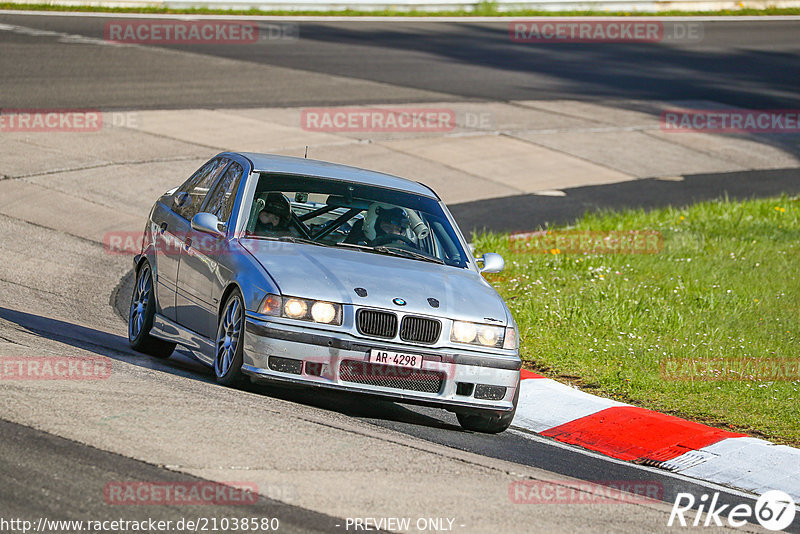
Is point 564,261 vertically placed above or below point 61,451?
below

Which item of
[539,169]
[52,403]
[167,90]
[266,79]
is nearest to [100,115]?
[167,90]

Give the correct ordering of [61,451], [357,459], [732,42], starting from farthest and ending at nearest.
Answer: [732,42], [357,459], [61,451]

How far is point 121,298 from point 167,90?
1186 centimetres

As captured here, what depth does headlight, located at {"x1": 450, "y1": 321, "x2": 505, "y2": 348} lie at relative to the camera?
7675mm

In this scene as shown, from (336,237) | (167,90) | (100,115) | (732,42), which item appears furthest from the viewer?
(732,42)

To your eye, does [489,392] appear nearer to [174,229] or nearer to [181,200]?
[174,229]

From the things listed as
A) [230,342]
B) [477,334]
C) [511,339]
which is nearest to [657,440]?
[511,339]

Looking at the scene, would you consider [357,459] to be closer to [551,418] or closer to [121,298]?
[551,418]

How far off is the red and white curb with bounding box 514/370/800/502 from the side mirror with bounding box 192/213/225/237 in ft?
8.34

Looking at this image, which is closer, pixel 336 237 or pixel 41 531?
pixel 41 531

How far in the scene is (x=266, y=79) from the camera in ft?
84.1

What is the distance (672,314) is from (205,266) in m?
5.05

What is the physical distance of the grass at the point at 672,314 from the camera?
956 cm

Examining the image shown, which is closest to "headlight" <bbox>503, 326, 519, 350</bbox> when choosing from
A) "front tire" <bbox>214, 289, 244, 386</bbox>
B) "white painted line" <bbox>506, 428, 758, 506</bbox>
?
"white painted line" <bbox>506, 428, 758, 506</bbox>
